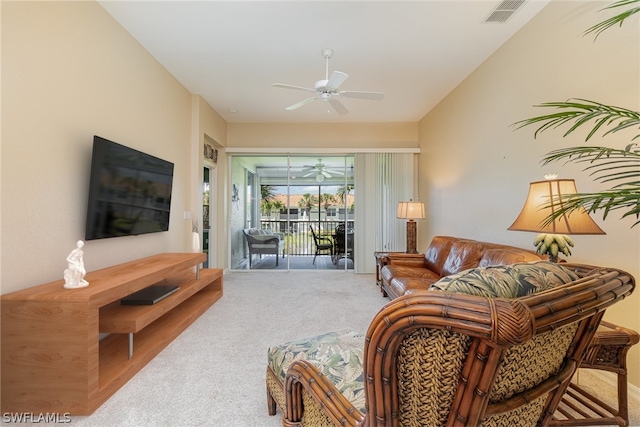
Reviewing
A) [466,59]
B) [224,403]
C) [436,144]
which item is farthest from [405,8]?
[224,403]

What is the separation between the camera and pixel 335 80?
272cm

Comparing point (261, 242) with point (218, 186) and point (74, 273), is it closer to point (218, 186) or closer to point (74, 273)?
point (218, 186)

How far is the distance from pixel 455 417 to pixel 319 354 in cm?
92

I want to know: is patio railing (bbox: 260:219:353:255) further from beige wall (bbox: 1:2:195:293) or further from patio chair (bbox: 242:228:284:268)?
beige wall (bbox: 1:2:195:293)

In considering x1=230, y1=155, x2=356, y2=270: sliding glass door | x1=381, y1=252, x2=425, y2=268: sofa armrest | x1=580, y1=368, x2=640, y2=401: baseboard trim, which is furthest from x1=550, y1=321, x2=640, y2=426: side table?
x1=230, y1=155, x2=356, y2=270: sliding glass door

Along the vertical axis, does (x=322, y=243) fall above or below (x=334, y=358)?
above

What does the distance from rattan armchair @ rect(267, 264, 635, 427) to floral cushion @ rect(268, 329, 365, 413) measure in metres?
0.41

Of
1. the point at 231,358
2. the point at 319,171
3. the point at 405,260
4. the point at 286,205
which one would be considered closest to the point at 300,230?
the point at 286,205

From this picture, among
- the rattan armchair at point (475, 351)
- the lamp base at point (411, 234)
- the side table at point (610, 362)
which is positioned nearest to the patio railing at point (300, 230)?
the lamp base at point (411, 234)

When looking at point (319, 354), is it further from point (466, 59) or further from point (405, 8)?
point (466, 59)

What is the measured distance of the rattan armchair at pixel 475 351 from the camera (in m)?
0.50

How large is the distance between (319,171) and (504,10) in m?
3.98

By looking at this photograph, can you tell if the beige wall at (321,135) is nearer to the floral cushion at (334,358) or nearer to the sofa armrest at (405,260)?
the sofa armrest at (405,260)

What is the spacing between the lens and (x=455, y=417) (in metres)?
0.61
